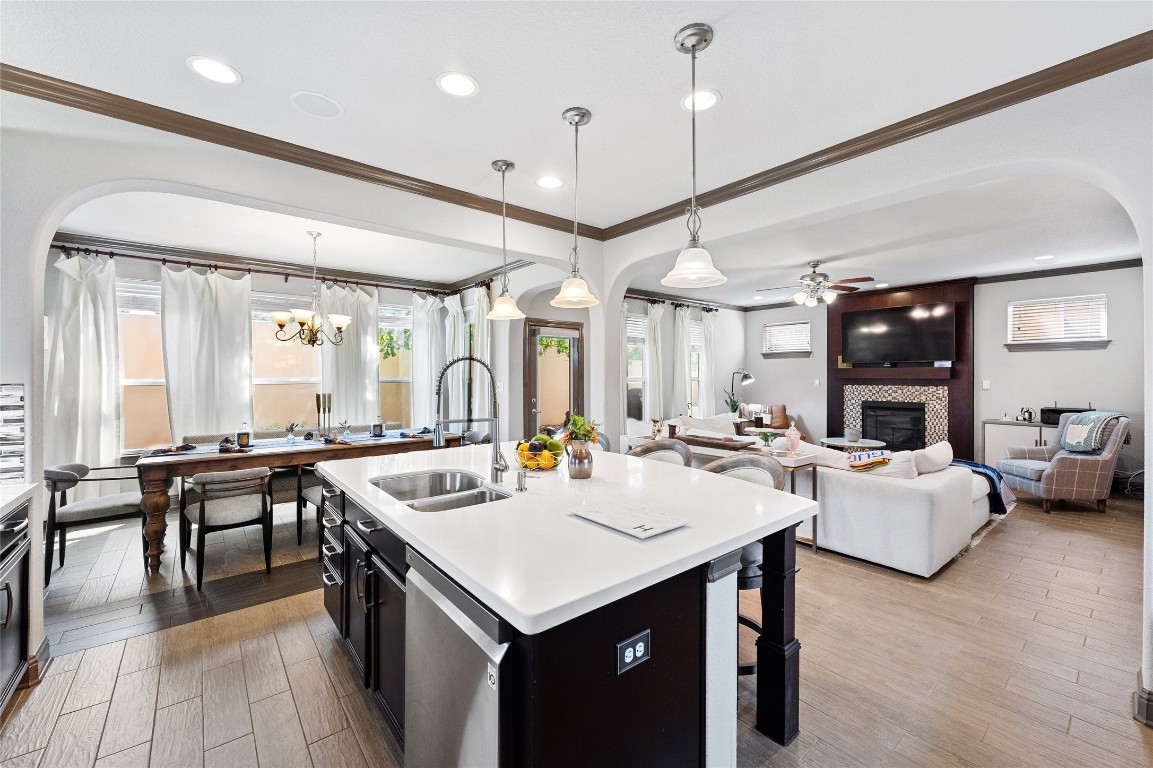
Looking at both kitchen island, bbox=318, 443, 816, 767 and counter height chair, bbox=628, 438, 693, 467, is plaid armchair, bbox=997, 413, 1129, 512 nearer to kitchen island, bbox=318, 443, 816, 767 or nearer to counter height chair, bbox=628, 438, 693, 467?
counter height chair, bbox=628, 438, 693, 467

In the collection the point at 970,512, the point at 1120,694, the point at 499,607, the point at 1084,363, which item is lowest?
the point at 1120,694

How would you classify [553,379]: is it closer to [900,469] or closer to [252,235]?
[252,235]

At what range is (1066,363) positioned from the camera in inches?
232

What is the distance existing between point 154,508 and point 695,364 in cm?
722

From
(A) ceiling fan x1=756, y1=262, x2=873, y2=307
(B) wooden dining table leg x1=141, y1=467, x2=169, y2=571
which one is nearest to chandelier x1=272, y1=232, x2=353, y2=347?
(B) wooden dining table leg x1=141, y1=467, x2=169, y2=571

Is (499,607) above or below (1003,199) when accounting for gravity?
below

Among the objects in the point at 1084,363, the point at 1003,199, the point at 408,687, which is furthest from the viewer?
the point at 1084,363

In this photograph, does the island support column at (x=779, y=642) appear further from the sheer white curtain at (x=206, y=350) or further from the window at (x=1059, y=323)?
the window at (x=1059, y=323)

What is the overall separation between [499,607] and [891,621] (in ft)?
8.74

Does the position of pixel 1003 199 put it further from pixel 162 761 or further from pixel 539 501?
pixel 162 761

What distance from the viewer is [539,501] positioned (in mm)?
1890

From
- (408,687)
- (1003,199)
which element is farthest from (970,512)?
(408,687)

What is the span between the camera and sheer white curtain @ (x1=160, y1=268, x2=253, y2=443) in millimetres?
4766

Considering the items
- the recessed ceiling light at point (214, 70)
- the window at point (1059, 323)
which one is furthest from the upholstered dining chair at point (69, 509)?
the window at point (1059, 323)
